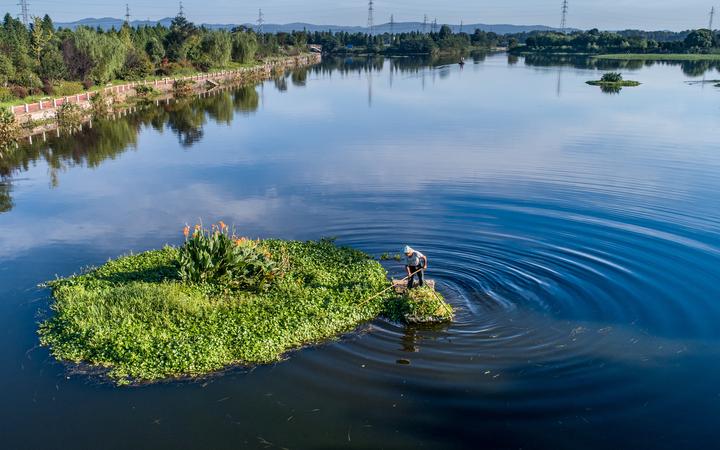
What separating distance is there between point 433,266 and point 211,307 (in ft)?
29.8

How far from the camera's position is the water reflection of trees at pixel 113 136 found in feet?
140

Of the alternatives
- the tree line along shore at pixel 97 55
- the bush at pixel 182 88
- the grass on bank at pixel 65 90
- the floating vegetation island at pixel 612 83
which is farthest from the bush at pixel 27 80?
the floating vegetation island at pixel 612 83

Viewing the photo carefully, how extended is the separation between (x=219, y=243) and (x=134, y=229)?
9288 mm

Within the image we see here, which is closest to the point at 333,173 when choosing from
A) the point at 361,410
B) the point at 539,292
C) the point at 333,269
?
the point at 333,269

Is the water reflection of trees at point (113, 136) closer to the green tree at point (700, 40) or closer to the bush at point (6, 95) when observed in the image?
the bush at point (6, 95)

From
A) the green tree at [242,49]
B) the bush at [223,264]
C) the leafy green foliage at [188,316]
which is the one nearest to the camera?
the leafy green foliage at [188,316]

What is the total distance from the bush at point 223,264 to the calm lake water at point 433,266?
440cm

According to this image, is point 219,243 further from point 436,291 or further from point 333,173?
point 333,173

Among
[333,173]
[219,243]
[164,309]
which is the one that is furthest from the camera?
[333,173]

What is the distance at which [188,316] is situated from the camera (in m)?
18.9

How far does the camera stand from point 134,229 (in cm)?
2873

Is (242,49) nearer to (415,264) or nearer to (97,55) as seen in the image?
(97,55)

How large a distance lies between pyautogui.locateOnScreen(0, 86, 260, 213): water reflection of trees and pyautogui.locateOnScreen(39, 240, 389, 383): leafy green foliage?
1559 cm

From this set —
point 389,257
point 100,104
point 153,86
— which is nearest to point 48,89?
point 100,104
